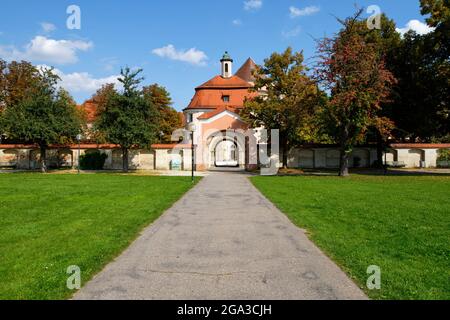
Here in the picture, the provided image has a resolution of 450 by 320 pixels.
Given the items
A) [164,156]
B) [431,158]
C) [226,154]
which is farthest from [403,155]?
[164,156]

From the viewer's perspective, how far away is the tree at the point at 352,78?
80.8 ft

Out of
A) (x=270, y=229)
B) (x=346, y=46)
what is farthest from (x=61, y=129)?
(x=270, y=229)

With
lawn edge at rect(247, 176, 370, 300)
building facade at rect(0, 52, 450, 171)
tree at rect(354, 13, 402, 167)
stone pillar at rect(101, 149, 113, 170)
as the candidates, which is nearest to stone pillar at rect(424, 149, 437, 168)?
building facade at rect(0, 52, 450, 171)

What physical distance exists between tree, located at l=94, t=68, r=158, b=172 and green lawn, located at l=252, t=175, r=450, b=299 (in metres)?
20.9

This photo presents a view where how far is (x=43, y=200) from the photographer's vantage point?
14.0 metres

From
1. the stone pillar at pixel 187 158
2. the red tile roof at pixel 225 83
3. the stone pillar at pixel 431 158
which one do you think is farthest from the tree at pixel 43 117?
the stone pillar at pixel 431 158

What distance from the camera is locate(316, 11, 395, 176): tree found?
24641 mm

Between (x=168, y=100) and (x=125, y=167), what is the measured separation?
66.3 feet

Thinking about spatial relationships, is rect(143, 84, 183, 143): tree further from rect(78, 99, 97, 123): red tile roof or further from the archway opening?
rect(78, 99, 97, 123): red tile roof

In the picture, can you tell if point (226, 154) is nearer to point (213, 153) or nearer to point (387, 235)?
point (213, 153)

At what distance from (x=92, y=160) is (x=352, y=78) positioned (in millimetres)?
27092

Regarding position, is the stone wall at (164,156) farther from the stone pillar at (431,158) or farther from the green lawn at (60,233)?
the green lawn at (60,233)
